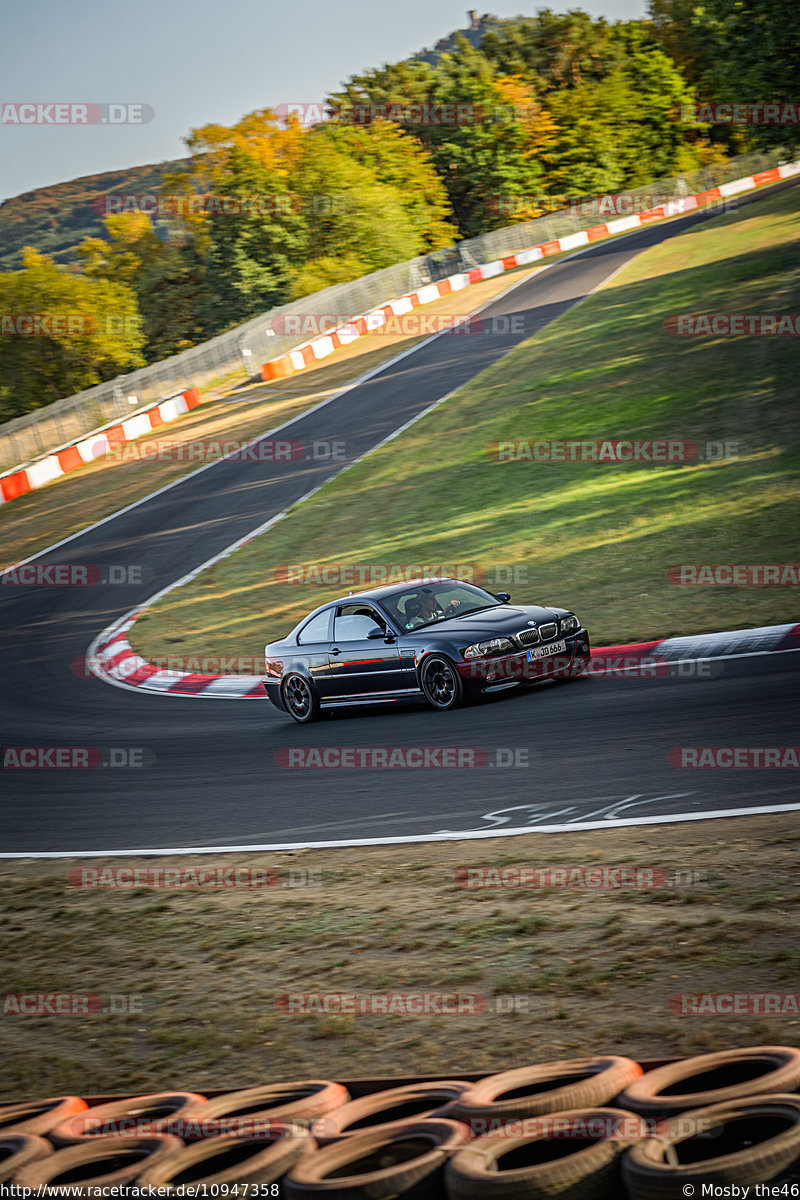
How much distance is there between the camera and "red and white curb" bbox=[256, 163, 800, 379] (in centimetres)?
4212

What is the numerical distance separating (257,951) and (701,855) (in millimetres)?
2485

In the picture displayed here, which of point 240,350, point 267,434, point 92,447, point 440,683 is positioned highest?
point 240,350

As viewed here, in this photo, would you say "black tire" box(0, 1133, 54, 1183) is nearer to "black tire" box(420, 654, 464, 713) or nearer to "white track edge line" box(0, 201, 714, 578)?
"black tire" box(420, 654, 464, 713)

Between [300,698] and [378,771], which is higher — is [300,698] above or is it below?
above

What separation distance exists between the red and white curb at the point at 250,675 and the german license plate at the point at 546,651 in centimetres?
70

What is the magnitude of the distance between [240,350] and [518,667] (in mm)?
33471

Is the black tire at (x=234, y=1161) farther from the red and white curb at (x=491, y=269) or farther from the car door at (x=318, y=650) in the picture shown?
the red and white curb at (x=491, y=269)

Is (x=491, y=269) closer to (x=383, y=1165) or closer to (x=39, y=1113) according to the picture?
(x=39, y=1113)

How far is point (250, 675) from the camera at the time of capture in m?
15.3

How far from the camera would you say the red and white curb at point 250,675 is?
1157 centimetres

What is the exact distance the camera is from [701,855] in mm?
5992

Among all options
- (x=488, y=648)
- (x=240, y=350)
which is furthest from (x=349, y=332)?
(x=488, y=648)

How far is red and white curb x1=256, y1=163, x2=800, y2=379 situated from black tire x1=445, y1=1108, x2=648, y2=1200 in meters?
38.8

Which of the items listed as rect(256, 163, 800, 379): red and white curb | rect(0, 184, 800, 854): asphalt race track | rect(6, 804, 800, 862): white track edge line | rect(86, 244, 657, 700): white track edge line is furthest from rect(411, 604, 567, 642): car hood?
rect(256, 163, 800, 379): red and white curb
